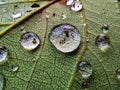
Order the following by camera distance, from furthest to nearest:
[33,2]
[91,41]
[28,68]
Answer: [33,2] < [91,41] < [28,68]

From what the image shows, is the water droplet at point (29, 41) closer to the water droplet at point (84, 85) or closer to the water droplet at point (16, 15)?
the water droplet at point (16, 15)

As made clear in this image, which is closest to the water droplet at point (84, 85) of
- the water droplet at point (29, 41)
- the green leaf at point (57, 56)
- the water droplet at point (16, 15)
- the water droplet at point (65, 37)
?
the green leaf at point (57, 56)

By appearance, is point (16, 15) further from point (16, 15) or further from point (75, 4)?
point (75, 4)

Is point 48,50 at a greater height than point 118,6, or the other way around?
point 118,6

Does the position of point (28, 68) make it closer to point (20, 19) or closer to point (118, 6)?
point (20, 19)

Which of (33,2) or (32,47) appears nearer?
(32,47)

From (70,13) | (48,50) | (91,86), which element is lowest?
(91,86)

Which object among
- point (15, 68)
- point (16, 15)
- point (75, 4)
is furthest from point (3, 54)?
point (75, 4)

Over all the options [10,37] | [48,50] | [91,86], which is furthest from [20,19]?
[91,86]
